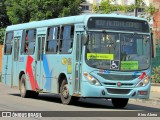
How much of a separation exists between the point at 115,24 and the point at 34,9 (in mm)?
25525

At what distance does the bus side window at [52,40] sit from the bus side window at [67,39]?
1.64ft

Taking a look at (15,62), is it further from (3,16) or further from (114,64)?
(3,16)

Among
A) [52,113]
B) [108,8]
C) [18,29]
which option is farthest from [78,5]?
[52,113]

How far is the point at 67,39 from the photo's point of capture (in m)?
18.9

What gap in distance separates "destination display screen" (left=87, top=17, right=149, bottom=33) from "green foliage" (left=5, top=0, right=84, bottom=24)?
23.9m

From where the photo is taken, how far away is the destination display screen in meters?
17.8

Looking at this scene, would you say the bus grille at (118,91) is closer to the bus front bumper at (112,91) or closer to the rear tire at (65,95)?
the bus front bumper at (112,91)

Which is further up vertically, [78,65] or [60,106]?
[78,65]

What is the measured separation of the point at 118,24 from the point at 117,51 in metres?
0.99

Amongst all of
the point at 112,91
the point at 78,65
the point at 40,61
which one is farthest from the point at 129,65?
the point at 40,61

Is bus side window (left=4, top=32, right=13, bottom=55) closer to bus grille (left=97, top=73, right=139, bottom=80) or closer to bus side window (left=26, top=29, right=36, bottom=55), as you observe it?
bus side window (left=26, top=29, right=36, bottom=55)

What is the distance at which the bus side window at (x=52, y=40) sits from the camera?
19.8 metres

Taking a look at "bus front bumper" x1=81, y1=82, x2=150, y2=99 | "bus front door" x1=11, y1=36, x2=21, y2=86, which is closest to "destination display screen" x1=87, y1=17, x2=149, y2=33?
"bus front bumper" x1=81, y1=82, x2=150, y2=99

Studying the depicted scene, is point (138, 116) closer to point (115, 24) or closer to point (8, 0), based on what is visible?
point (115, 24)
